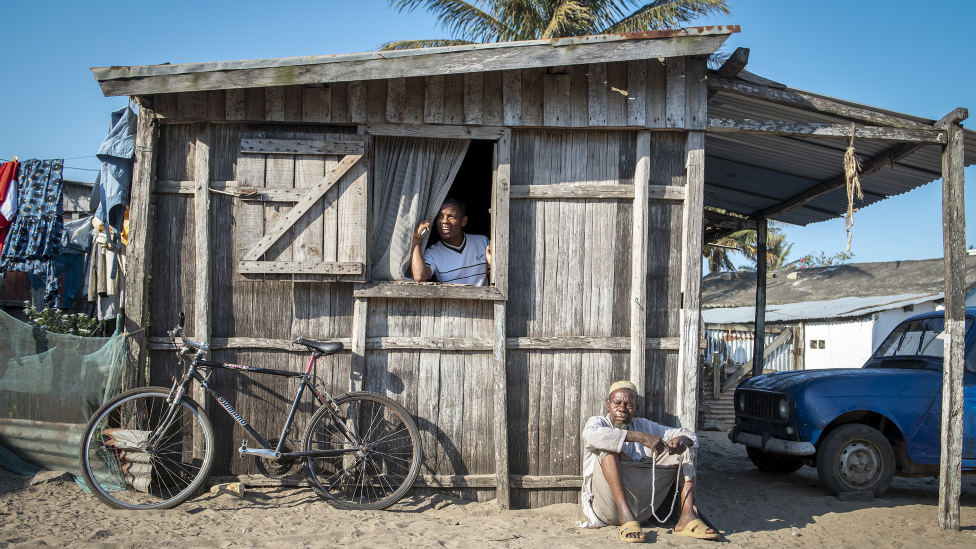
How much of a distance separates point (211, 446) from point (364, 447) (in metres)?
1.10

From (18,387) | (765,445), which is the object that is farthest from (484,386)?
(18,387)

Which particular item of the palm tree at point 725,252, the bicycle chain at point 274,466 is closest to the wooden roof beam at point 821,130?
the bicycle chain at point 274,466

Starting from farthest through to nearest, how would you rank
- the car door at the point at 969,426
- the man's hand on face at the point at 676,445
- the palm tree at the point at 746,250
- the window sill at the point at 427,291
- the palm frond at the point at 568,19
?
the palm tree at the point at 746,250 < the palm frond at the point at 568,19 < the car door at the point at 969,426 < the window sill at the point at 427,291 < the man's hand on face at the point at 676,445

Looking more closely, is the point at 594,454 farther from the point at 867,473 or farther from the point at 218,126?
the point at 218,126

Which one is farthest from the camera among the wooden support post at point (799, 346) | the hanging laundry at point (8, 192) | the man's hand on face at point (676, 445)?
the wooden support post at point (799, 346)

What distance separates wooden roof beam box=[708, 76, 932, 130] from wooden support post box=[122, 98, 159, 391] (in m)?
4.44

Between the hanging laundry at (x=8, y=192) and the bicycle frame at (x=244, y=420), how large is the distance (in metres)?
3.22


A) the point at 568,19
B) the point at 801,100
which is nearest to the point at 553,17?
the point at 568,19

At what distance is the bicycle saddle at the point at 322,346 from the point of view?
4.54 metres

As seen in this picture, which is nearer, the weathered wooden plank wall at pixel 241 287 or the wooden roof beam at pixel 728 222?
the weathered wooden plank wall at pixel 241 287

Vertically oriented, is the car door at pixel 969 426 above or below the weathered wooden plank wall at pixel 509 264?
below

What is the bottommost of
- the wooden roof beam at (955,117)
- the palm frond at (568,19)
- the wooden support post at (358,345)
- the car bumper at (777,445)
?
the car bumper at (777,445)

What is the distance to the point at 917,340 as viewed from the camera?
650cm

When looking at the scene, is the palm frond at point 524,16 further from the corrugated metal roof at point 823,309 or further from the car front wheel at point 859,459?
the car front wheel at point 859,459
